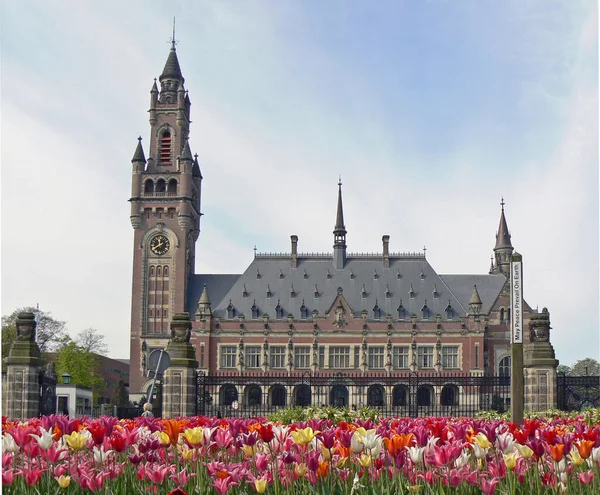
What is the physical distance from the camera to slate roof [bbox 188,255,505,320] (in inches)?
2717

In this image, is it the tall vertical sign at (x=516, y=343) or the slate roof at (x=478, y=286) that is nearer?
the tall vertical sign at (x=516, y=343)

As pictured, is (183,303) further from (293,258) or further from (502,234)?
(502,234)

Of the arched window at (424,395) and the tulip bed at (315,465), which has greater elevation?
the tulip bed at (315,465)

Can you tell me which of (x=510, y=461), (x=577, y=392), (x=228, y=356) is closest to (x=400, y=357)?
(x=228, y=356)

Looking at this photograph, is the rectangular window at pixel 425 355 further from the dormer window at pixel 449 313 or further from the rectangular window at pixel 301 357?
the rectangular window at pixel 301 357

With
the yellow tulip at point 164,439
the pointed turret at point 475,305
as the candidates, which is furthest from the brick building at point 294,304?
the yellow tulip at point 164,439

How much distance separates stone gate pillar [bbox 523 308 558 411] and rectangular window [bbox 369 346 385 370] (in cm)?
4427

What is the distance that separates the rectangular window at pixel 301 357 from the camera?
67.4 m

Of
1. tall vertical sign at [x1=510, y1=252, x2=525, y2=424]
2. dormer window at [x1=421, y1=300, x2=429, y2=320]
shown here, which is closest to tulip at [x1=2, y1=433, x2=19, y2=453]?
tall vertical sign at [x1=510, y1=252, x2=525, y2=424]

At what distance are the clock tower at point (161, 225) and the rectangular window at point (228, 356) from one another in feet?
17.0

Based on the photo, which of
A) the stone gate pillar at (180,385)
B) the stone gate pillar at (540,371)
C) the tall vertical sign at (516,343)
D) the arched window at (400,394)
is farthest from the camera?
the arched window at (400,394)

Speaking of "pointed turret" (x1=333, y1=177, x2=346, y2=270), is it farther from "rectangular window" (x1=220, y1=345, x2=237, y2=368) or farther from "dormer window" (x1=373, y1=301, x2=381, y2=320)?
"rectangular window" (x1=220, y1=345, x2=237, y2=368)

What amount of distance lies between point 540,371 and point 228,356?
47.2 meters

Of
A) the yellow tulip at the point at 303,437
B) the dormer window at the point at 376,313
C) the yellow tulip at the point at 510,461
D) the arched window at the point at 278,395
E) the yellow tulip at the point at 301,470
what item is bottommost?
the arched window at the point at 278,395
